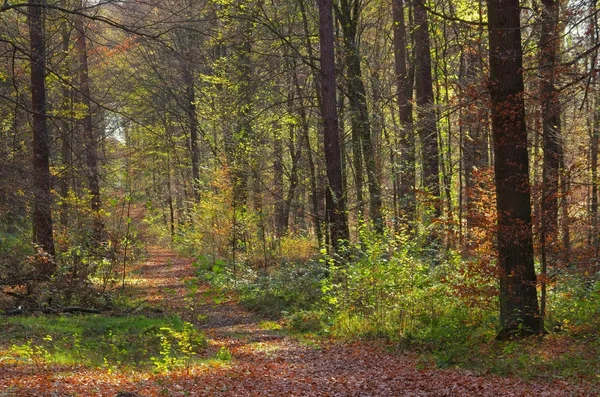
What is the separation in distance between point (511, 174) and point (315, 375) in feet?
13.5

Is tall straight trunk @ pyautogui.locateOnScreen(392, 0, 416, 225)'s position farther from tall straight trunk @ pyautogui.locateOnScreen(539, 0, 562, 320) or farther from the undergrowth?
tall straight trunk @ pyautogui.locateOnScreen(539, 0, 562, 320)

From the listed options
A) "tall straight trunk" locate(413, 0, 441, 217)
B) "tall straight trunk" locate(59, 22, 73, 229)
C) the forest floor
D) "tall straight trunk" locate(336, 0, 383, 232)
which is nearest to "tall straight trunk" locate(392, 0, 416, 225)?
"tall straight trunk" locate(413, 0, 441, 217)

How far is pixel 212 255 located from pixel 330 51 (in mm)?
10522

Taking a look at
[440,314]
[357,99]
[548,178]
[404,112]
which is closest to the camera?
[548,178]

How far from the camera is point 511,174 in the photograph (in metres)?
8.16

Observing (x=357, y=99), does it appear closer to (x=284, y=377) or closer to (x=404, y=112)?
(x=404, y=112)

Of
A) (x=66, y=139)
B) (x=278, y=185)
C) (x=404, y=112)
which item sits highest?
(x=404, y=112)

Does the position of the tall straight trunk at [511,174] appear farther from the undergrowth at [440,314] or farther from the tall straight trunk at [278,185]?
the tall straight trunk at [278,185]

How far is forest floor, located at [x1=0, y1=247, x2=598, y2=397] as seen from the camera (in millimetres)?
6531

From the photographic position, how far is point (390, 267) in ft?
35.9

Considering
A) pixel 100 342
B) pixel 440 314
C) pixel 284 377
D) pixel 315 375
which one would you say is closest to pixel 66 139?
pixel 100 342

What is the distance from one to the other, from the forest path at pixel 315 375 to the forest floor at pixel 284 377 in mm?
12

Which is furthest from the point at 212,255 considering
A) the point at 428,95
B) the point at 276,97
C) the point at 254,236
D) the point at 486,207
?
the point at 486,207

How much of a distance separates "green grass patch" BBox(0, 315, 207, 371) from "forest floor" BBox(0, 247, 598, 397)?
302mm
